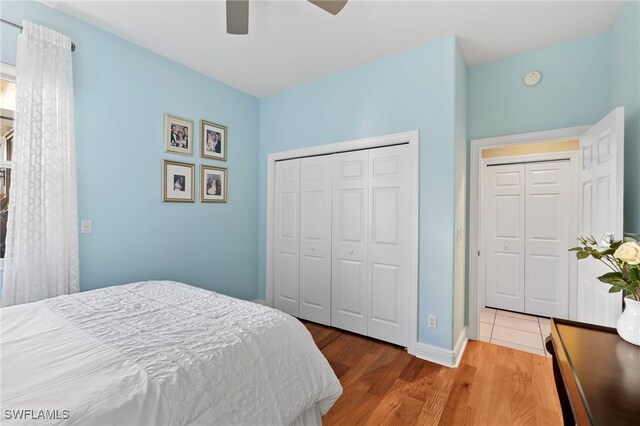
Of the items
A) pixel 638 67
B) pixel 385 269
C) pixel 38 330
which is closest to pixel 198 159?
pixel 38 330

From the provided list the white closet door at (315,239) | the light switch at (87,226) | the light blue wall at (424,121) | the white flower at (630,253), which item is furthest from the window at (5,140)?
the white flower at (630,253)

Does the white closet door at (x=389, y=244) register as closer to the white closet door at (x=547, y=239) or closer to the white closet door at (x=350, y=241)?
the white closet door at (x=350, y=241)

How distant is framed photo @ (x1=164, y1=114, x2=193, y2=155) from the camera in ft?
8.92

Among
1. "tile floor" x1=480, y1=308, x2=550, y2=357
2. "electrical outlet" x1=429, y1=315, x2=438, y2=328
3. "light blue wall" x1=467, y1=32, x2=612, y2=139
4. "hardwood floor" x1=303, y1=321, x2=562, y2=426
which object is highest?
"light blue wall" x1=467, y1=32, x2=612, y2=139

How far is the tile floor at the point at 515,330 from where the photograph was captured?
9.12ft

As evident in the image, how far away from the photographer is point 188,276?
2.91m

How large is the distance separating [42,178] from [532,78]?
13.0 feet

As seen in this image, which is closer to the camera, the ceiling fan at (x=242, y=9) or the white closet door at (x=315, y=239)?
the ceiling fan at (x=242, y=9)

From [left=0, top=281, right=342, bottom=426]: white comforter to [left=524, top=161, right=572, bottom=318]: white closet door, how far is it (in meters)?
3.36

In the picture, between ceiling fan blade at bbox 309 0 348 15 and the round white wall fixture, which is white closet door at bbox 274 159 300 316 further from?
the round white wall fixture

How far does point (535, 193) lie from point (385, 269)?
2.35 m

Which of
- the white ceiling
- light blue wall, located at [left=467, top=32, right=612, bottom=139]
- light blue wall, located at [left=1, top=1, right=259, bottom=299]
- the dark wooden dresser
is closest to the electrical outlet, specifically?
the dark wooden dresser

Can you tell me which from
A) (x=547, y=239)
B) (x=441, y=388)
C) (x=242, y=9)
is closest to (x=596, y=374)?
(x=441, y=388)

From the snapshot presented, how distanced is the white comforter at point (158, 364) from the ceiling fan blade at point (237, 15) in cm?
173
